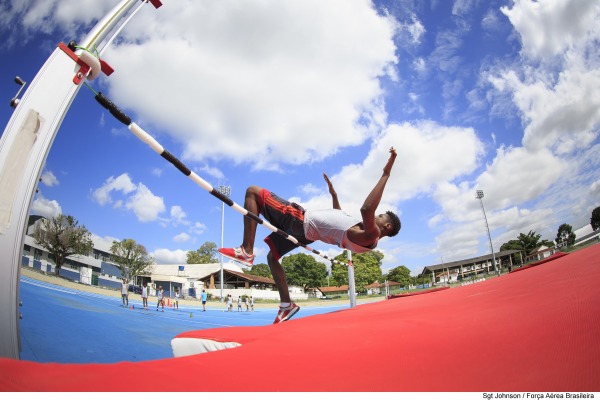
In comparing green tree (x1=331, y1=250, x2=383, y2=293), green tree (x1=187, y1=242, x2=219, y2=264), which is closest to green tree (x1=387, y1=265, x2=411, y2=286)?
green tree (x1=331, y1=250, x2=383, y2=293)

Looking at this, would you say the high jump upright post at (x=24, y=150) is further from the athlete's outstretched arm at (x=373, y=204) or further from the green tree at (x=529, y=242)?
the green tree at (x=529, y=242)

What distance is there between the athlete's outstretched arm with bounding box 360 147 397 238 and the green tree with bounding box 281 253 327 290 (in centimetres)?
4742

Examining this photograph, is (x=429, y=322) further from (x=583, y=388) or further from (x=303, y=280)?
(x=303, y=280)

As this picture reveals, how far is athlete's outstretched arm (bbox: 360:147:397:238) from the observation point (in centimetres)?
232

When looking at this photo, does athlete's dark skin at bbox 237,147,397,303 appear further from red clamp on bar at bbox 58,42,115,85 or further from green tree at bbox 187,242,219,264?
green tree at bbox 187,242,219,264

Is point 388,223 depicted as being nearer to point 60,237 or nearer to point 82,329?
point 82,329

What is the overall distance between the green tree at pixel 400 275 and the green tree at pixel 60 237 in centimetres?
6651

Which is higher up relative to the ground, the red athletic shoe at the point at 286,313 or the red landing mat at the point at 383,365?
the red landing mat at the point at 383,365

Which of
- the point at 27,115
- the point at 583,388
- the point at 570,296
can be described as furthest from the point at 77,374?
the point at 570,296

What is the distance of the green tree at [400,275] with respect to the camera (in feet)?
206

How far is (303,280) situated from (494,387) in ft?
166

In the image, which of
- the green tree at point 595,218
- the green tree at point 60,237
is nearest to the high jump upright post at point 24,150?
the green tree at point 60,237

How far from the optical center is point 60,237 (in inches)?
89.4

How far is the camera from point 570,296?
1371 mm
